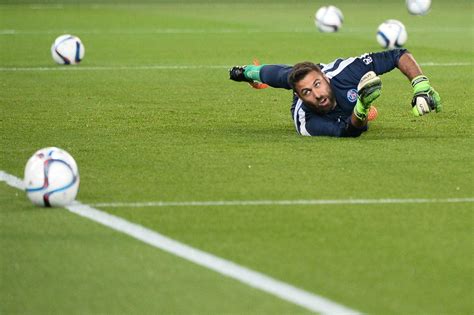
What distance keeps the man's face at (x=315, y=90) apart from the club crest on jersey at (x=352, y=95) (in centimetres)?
15

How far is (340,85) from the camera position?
11203 millimetres

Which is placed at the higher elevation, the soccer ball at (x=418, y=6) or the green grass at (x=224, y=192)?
the soccer ball at (x=418, y=6)

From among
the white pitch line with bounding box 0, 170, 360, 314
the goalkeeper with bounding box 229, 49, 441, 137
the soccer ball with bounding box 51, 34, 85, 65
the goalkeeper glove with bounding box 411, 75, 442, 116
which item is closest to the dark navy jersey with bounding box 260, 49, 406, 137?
the goalkeeper with bounding box 229, 49, 441, 137

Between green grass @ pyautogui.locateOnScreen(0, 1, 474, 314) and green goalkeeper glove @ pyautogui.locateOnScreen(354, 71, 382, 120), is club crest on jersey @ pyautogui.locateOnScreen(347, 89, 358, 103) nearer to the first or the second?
green grass @ pyautogui.locateOnScreen(0, 1, 474, 314)

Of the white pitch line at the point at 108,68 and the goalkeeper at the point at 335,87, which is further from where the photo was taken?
the white pitch line at the point at 108,68

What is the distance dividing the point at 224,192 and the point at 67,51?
36.3 ft

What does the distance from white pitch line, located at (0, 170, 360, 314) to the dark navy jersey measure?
342 cm

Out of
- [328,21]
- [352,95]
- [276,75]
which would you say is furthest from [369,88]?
[328,21]

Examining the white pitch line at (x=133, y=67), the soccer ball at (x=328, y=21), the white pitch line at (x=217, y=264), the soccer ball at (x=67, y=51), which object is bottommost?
the white pitch line at (x=217, y=264)

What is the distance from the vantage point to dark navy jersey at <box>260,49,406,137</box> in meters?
11.2

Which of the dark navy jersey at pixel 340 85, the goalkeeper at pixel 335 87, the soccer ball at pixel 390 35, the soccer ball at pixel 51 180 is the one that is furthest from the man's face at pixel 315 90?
the soccer ball at pixel 390 35

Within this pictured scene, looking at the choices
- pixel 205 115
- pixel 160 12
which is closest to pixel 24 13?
pixel 160 12

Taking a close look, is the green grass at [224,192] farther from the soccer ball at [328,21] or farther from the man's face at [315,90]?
the soccer ball at [328,21]

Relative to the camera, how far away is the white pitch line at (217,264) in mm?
5926
